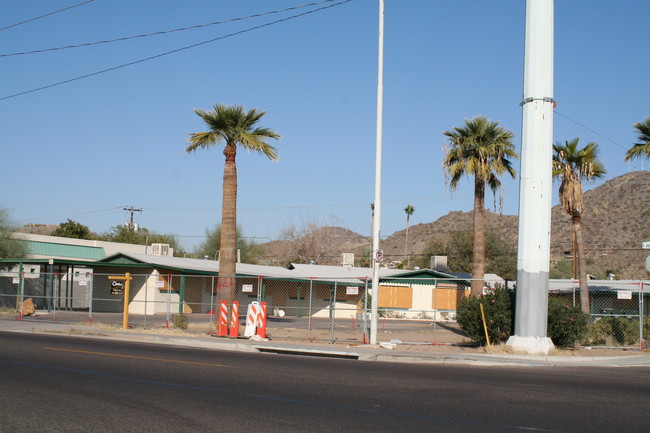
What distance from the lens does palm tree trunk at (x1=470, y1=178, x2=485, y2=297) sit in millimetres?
32812

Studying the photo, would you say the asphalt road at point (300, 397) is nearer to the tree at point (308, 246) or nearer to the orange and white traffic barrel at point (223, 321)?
the orange and white traffic barrel at point (223, 321)

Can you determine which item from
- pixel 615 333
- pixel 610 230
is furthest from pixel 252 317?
pixel 610 230

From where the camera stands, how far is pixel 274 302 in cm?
→ 4847

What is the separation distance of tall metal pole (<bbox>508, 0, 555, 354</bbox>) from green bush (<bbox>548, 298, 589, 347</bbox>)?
1.07 meters

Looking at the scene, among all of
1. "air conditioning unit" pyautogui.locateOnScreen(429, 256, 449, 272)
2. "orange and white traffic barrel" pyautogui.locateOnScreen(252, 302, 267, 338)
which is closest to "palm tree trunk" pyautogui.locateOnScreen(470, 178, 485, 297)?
"orange and white traffic barrel" pyautogui.locateOnScreen(252, 302, 267, 338)

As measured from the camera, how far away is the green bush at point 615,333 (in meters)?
24.2

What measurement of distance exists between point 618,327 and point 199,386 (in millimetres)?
17937

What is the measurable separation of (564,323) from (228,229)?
13.5m

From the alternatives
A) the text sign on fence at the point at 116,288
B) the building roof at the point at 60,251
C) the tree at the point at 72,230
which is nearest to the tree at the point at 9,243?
the building roof at the point at 60,251

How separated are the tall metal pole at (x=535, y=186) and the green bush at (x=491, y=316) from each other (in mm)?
1163

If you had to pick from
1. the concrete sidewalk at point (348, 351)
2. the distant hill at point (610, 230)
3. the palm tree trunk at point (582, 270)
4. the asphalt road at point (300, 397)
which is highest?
the distant hill at point (610, 230)

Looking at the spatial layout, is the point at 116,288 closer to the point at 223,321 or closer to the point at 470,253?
the point at 223,321

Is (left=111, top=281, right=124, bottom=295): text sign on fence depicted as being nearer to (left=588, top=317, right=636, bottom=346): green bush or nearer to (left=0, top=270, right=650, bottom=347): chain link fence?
(left=0, top=270, right=650, bottom=347): chain link fence

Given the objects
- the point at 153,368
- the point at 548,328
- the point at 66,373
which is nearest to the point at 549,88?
the point at 548,328
